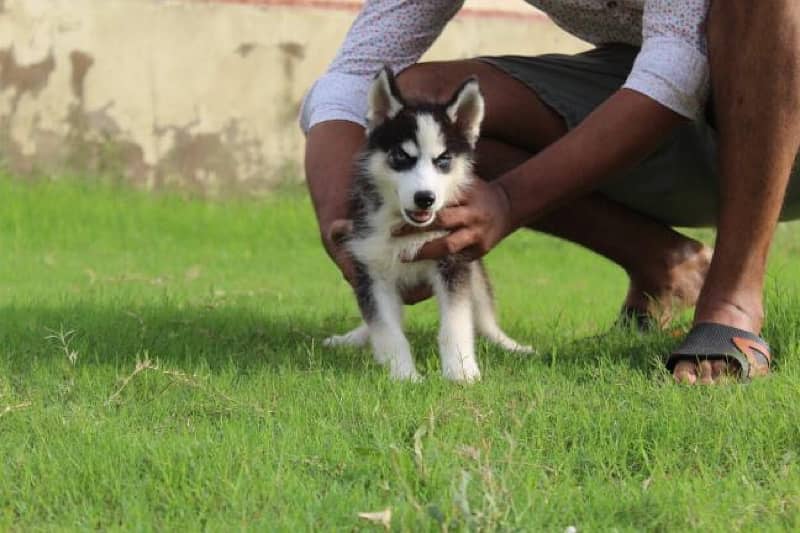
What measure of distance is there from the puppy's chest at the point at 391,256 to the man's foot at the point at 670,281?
3.76 feet

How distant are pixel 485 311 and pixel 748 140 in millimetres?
1403

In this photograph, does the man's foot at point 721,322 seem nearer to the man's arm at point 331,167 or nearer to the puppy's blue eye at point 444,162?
the puppy's blue eye at point 444,162

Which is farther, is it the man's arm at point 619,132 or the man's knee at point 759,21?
the man's arm at point 619,132

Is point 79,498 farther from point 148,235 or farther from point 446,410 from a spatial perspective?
point 148,235

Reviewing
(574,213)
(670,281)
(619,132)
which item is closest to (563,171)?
(619,132)

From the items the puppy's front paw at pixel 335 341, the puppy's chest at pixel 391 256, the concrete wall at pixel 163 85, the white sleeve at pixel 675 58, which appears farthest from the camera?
the concrete wall at pixel 163 85

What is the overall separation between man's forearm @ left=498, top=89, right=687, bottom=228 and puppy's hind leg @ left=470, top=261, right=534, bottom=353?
0.78m

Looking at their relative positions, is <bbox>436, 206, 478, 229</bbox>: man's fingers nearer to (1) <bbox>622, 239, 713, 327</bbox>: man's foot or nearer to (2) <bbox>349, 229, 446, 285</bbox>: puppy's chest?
(2) <bbox>349, 229, 446, 285</bbox>: puppy's chest

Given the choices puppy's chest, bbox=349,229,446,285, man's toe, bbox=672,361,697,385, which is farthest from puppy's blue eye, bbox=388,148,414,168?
man's toe, bbox=672,361,697,385

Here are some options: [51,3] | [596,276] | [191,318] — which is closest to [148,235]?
[51,3]

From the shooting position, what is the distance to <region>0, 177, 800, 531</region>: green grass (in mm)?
2834

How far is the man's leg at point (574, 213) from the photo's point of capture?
188 inches

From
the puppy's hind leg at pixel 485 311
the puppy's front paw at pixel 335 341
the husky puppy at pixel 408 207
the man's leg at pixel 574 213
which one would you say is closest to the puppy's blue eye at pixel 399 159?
the husky puppy at pixel 408 207

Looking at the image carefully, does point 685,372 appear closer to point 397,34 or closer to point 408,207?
point 408,207
